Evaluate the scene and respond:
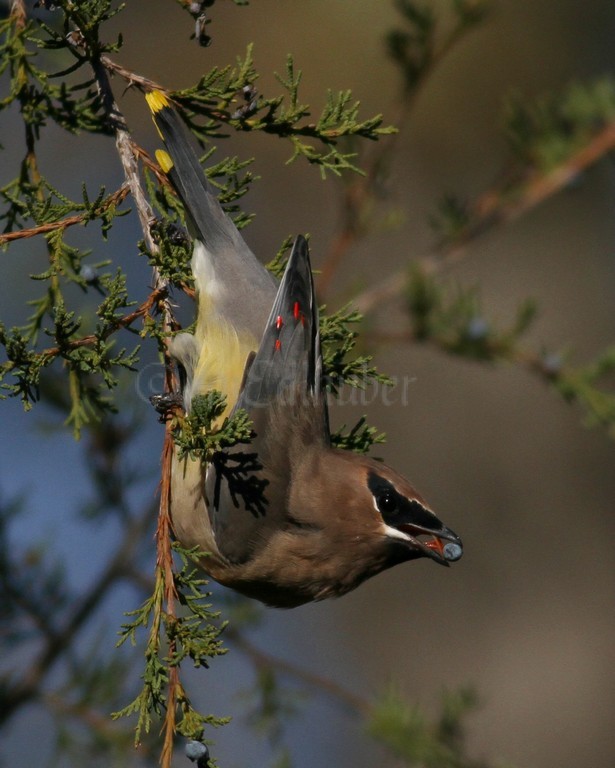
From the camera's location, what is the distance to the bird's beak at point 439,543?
281 cm

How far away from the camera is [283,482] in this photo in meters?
3.04

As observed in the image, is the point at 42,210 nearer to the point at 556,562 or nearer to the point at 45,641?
the point at 45,641

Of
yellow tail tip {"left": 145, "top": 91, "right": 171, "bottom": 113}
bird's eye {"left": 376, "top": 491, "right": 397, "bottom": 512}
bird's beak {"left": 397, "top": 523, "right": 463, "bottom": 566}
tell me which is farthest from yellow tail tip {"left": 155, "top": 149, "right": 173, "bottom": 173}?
bird's beak {"left": 397, "top": 523, "right": 463, "bottom": 566}

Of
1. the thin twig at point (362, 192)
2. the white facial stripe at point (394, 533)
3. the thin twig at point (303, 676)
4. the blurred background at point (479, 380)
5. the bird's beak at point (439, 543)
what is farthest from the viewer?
the blurred background at point (479, 380)

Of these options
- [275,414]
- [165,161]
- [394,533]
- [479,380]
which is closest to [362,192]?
[165,161]

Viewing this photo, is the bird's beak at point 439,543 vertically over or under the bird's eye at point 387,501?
under

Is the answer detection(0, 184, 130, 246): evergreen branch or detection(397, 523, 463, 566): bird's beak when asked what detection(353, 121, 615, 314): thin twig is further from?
detection(0, 184, 130, 246): evergreen branch

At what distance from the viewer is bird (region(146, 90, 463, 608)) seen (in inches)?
114

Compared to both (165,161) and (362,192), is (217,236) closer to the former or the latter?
(165,161)

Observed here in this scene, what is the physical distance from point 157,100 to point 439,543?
1.40 meters

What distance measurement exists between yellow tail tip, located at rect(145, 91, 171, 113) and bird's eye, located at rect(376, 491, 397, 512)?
1.21 meters


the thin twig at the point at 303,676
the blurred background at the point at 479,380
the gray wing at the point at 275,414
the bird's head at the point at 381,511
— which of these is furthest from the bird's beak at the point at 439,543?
the blurred background at the point at 479,380

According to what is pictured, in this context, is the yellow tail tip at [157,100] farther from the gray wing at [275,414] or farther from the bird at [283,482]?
the gray wing at [275,414]

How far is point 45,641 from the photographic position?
11.9ft
